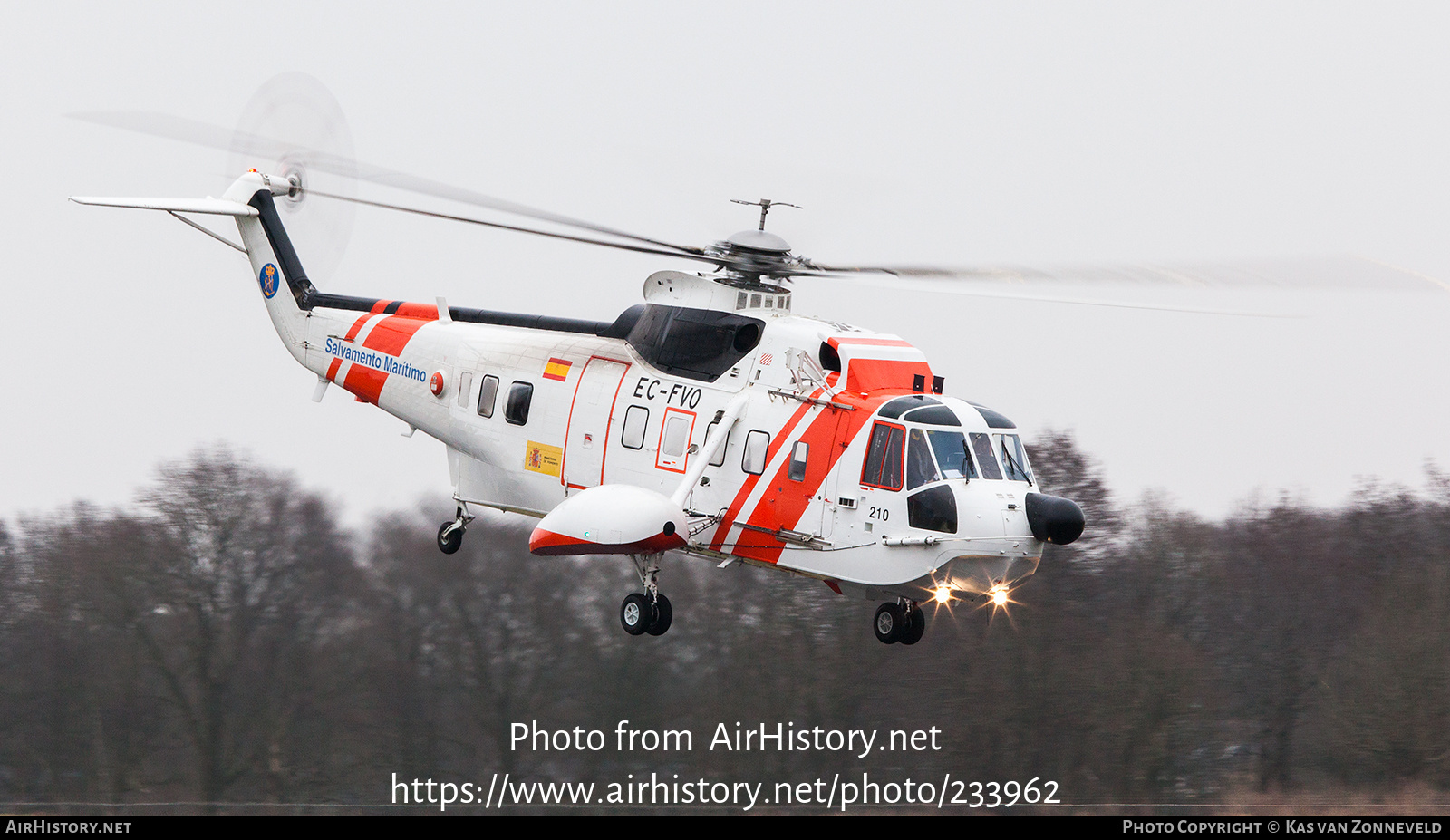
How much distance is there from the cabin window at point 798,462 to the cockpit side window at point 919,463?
1222 mm

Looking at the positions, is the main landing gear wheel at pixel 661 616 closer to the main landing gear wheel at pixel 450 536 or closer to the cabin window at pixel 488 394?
the cabin window at pixel 488 394

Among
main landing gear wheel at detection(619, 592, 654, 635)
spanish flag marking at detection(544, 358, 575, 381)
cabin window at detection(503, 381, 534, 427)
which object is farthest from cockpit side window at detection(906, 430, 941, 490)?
cabin window at detection(503, 381, 534, 427)

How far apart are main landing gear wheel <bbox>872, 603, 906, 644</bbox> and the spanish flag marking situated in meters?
4.91

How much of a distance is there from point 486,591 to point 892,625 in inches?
838

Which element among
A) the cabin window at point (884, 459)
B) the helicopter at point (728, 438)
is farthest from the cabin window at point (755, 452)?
the cabin window at point (884, 459)

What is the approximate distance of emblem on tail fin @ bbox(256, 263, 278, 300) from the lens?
73.0 feet

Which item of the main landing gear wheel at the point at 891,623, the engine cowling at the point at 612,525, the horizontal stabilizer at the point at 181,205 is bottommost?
the main landing gear wheel at the point at 891,623

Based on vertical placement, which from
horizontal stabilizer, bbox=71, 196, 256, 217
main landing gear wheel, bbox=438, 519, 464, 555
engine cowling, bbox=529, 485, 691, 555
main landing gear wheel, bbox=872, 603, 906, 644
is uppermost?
horizontal stabilizer, bbox=71, 196, 256, 217

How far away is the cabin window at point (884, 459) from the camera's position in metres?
15.6

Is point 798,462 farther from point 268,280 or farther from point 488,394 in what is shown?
point 268,280

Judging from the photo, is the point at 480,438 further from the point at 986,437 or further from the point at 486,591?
the point at 486,591

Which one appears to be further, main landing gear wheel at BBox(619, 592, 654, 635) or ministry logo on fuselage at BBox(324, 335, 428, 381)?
ministry logo on fuselage at BBox(324, 335, 428, 381)

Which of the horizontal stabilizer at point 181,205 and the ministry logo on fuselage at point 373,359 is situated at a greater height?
the horizontal stabilizer at point 181,205

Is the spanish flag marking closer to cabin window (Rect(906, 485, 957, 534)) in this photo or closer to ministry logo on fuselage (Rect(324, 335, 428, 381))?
ministry logo on fuselage (Rect(324, 335, 428, 381))
